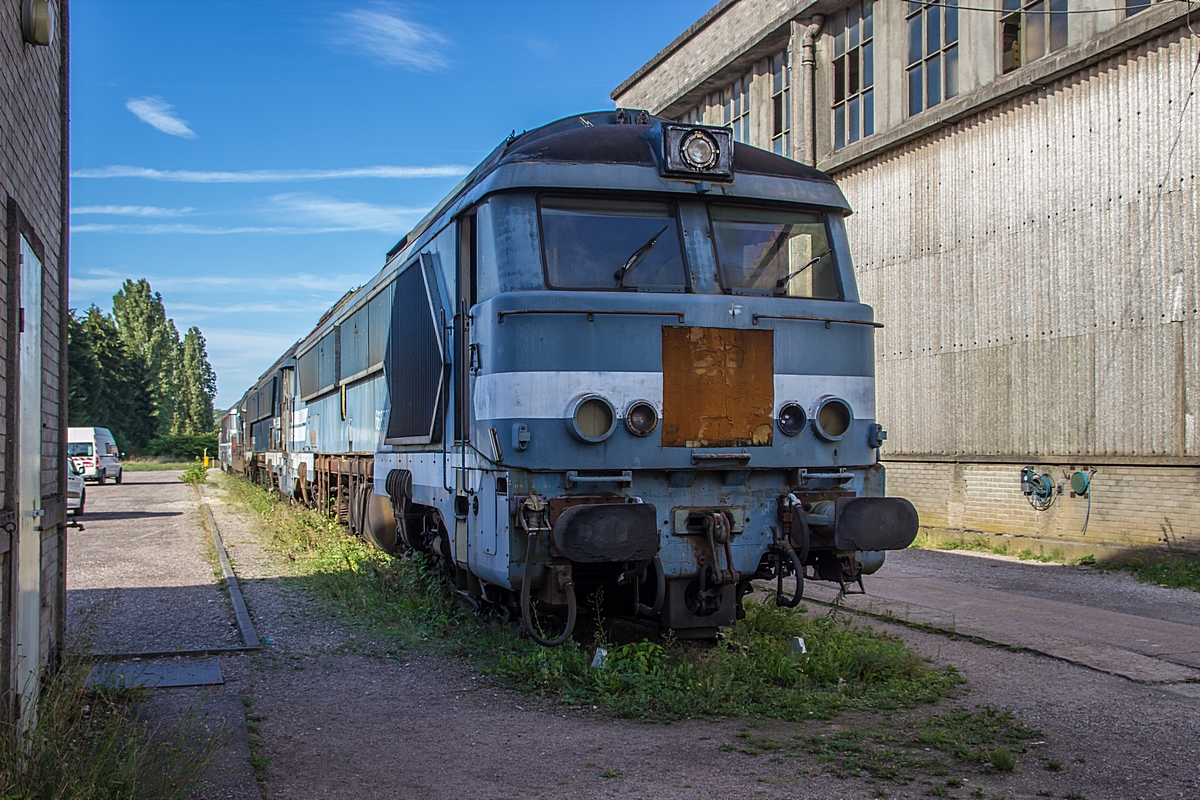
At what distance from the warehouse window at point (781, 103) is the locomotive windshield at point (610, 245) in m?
14.2

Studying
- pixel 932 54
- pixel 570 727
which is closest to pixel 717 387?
pixel 570 727

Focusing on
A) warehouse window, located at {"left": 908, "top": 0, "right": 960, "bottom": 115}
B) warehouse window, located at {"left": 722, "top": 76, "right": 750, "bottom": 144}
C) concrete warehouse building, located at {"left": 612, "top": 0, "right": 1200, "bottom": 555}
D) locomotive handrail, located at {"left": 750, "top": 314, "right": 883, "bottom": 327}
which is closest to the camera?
locomotive handrail, located at {"left": 750, "top": 314, "right": 883, "bottom": 327}

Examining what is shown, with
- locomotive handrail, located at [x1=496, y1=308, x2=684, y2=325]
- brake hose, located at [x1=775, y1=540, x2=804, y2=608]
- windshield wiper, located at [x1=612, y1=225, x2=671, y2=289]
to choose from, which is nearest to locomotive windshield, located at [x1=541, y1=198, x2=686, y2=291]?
windshield wiper, located at [x1=612, y1=225, x2=671, y2=289]

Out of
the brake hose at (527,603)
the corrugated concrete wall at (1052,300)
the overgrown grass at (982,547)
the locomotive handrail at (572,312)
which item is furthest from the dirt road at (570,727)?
the overgrown grass at (982,547)

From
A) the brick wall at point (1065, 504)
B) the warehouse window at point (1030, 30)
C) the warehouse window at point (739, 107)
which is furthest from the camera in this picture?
the warehouse window at point (739, 107)

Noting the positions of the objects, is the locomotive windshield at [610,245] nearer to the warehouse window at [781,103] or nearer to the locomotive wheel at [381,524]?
the locomotive wheel at [381,524]

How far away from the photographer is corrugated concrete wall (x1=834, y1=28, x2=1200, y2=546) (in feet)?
40.2

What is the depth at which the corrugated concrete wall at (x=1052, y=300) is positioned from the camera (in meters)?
12.2

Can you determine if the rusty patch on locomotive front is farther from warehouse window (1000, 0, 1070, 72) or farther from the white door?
warehouse window (1000, 0, 1070, 72)

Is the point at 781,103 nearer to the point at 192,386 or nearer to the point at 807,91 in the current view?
the point at 807,91

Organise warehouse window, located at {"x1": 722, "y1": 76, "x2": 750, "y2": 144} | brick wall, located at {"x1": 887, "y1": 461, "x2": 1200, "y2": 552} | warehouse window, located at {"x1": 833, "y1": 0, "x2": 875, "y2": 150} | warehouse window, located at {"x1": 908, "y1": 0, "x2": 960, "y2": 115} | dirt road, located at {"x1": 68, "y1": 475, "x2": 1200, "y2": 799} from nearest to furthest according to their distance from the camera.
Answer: dirt road, located at {"x1": 68, "y1": 475, "x2": 1200, "y2": 799}
brick wall, located at {"x1": 887, "y1": 461, "x2": 1200, "y2": 552}
warehouse window, located at {"x1": 908, "y1": 0, "x2": 960, "y2": 115}
warehouse window, located at {"x1": 833, "y1": 0, "x2": 875, "y2": 150}
warehouse window, located at {"x1": 722, "y1": 76, "x2": 750, "y2": 144}

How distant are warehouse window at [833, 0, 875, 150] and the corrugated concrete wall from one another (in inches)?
46.0

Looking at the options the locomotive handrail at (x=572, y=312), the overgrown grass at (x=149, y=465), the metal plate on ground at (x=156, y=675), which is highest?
the locomotive handrail at (x=572, y=312)

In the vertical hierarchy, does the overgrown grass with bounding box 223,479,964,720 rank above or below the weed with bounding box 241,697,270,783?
above
